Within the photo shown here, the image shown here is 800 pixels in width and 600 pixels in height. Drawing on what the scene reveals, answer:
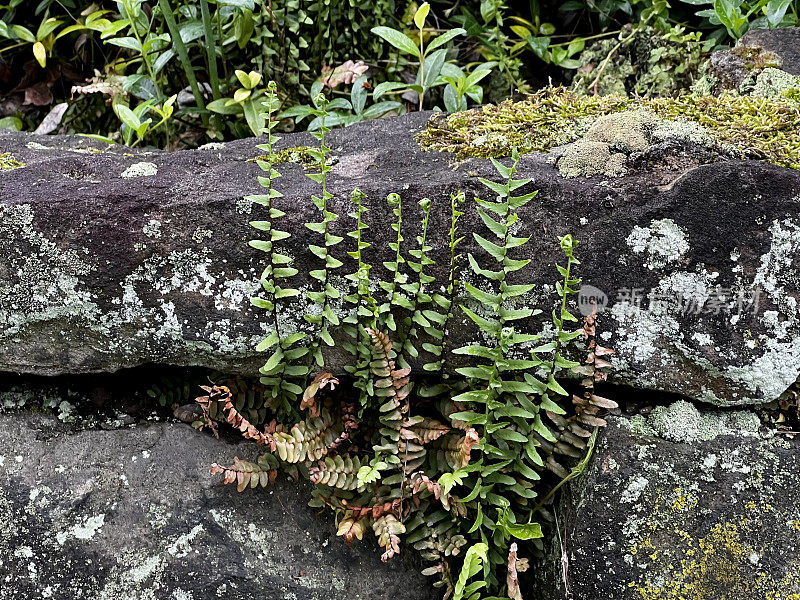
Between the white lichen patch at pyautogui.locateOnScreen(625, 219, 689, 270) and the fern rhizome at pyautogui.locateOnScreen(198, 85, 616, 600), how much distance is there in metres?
0.24

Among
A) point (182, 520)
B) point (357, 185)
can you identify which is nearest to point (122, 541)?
point (182, 520)

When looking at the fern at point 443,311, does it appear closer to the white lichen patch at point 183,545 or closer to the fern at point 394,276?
the fern at point 394,276

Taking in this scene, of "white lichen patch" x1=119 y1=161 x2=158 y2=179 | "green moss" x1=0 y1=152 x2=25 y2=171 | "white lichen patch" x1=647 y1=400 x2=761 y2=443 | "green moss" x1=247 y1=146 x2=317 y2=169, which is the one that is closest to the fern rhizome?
"white lichen patch" x1=647 y1=400 x2=761 y2=443

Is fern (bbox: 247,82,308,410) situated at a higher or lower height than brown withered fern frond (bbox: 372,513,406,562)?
higher

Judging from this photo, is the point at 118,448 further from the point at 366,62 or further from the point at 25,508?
the point at 366,62

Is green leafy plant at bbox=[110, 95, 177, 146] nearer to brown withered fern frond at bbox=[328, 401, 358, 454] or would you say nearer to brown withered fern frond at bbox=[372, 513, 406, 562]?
brown withered fern frond at bbox=[328, 401, 358, 454]

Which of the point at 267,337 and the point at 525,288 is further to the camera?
the point at 267,337

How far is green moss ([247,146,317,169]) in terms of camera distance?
2969mm

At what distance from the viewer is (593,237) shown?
247 centimetres

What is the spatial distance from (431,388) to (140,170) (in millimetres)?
1417

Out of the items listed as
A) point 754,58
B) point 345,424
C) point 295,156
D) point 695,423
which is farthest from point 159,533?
point 754,58

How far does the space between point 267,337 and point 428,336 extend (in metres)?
0.57

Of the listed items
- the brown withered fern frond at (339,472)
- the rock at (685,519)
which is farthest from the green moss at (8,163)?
the rock at (685,519)

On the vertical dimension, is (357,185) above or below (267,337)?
above
